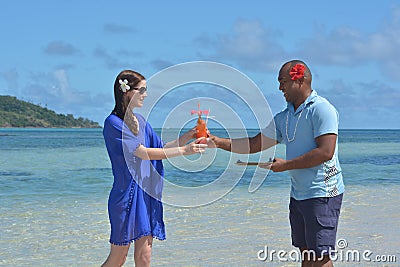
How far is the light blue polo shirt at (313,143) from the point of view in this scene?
13.3ft

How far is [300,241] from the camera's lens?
439 centimetres

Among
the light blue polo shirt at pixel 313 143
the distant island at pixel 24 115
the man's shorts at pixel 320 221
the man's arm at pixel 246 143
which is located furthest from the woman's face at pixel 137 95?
the distant island at pixel 24 115

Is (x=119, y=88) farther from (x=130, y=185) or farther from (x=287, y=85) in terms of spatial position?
(x=287, y=85)

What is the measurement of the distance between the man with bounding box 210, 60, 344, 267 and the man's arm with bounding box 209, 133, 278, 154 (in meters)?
0.34

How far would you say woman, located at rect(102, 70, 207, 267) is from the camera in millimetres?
4281

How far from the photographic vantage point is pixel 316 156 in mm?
4031

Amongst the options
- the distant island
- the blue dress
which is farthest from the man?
the distant island

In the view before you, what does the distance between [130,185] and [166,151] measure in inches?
13.8

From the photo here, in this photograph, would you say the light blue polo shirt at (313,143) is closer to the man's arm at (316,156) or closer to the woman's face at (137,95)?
the man's arm at (316,156)

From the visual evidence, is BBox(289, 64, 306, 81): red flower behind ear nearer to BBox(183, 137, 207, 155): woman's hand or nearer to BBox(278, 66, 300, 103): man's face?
BBox(278, 66, 300, 103): man's face

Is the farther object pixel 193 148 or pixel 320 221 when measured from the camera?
pixel 193 148

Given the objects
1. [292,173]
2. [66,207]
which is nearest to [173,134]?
[292,173]

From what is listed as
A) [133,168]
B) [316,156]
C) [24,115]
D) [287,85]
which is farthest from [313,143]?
[24,115]

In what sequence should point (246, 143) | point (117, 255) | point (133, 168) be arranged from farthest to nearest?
point (246, 143) → point (117, 255) → point (133, 168)
